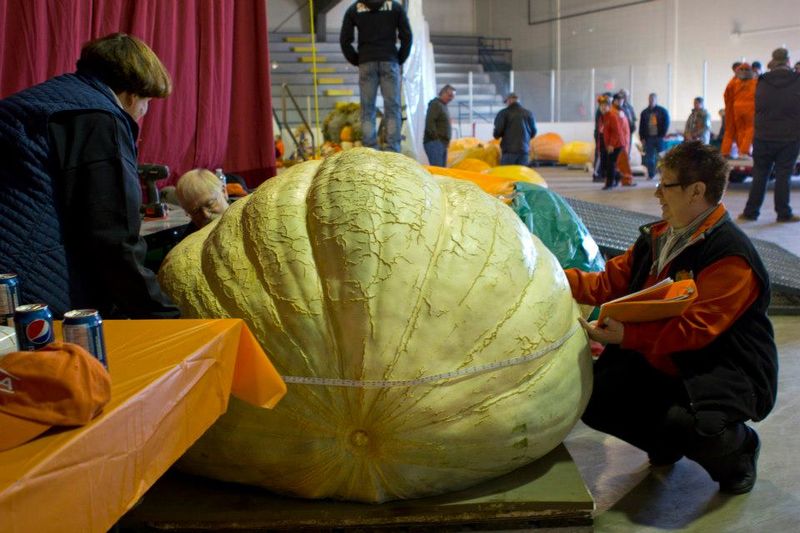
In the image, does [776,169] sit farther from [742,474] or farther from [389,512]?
[389,512]

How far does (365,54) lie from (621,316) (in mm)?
5809

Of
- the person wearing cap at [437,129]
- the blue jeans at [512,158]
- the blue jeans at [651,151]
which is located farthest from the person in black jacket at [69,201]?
the blue jeans at [651,151]

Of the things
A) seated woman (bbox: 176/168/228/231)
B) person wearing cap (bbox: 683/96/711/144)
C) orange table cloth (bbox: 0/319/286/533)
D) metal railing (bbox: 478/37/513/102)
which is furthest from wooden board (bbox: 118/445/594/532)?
metal railing (bbox: 478/37/513/102)

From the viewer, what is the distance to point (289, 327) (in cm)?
216

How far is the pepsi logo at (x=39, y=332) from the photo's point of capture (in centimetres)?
160

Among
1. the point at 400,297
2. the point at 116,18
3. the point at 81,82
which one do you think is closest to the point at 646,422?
the point at 400,297

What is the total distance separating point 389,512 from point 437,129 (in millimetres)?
9507

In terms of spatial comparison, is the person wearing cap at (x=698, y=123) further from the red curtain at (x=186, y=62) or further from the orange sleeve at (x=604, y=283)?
the orange sleeve at (x=604, y=283)

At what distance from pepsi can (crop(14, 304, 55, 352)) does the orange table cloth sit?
155 millimetres

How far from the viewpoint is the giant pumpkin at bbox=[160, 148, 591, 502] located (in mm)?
2105

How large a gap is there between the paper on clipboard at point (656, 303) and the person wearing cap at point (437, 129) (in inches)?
355

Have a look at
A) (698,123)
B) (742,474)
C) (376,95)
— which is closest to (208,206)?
(742,474)

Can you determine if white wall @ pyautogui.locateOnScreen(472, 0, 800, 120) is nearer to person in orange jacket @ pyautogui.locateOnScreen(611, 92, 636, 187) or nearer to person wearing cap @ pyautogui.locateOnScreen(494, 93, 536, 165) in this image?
person in orange jacket @ pyautogui.locateOnScreen(611, 92, 636, 187)

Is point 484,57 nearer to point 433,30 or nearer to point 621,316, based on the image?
point 433,30
